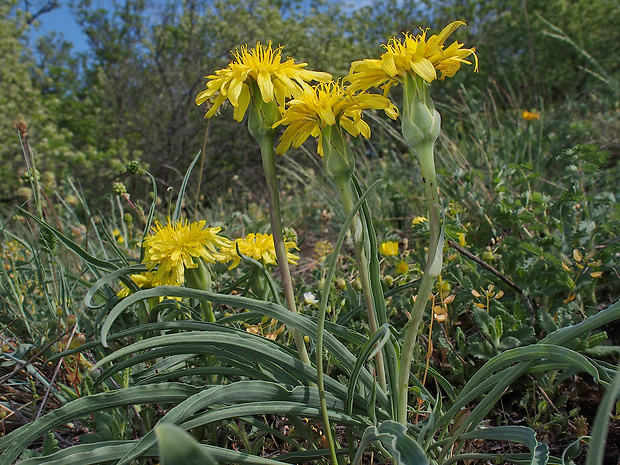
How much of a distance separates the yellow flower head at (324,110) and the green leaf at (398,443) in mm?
500

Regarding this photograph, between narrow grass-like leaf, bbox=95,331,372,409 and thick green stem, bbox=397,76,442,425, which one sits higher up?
thick green stem, bbox=397,76,442,425

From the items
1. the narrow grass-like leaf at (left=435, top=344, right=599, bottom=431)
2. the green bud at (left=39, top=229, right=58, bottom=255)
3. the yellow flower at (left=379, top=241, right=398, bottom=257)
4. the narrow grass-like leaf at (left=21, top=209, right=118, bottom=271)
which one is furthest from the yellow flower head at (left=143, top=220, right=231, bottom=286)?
the yellow flower at (left=379, top=241, right=398, bottom=257)

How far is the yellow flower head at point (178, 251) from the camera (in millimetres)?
1025

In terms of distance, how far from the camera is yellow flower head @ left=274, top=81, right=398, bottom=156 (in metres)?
0.85

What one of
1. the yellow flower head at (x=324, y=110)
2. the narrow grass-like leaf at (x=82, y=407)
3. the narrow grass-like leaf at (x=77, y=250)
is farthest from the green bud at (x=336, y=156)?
the narrow grass-like leaf at (x=77, y=250)

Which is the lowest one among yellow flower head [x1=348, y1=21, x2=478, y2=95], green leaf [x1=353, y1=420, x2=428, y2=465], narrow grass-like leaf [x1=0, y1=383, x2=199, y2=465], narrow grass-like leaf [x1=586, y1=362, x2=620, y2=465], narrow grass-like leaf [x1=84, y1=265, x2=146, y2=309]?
green leaf [x1=353, y1=420, x2=428, y2=465]

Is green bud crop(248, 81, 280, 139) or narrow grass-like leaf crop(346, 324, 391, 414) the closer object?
narrow grass-like leaf crop(346, 324, 391, 414)

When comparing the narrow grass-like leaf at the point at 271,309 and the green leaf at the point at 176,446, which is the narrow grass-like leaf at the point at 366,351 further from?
the green leaf at the point at 176,446

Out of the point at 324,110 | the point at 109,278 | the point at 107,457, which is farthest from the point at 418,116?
the point at 107,457

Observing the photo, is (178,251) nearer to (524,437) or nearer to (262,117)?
(262,117)

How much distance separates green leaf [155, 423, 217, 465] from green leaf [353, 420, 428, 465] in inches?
11.2

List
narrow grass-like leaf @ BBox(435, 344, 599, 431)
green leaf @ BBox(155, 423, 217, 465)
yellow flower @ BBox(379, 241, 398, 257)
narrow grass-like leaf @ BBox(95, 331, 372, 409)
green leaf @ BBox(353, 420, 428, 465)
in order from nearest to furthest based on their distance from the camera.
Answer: green leaf @ BBox(155, 423, 217, 465) → green leaf @ BBox(353, 420, 428, 465) → narrow grass-like leaf @ BBox(435, 344, 599, 431) → narrow grass-like leaf @ BBox(95, 331, 372, 409) → yellow flower @ BBox(379, 241, 398, 257)

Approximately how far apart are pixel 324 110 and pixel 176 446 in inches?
24.6

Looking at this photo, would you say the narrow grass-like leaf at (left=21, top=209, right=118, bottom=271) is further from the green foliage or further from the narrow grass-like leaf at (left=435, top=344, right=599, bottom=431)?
the narrow grass-like leaf at (left=435, top=344, right=599, bottom=431)
